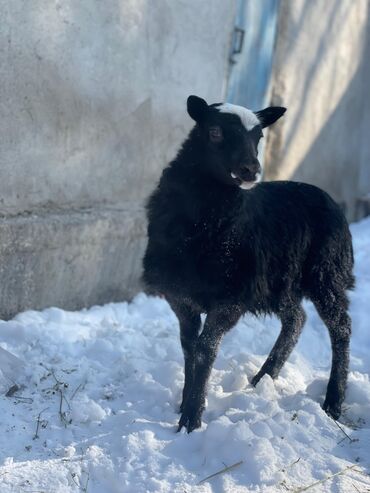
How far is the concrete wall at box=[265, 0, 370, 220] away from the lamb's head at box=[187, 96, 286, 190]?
3896 millimetres

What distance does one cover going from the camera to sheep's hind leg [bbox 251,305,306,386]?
4.59 m

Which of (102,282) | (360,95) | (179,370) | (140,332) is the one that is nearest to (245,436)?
(179,370)

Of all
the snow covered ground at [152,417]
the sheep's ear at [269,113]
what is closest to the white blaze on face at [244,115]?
the sheep's ear at [269,113]

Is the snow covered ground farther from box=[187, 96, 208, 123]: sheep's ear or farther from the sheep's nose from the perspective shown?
box=[187, 96, 208, 123]: sheep's ear

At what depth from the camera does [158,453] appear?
355 centimetres

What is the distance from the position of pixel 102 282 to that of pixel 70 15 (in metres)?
2.02

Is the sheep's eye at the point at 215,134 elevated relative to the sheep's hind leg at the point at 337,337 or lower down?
elevated

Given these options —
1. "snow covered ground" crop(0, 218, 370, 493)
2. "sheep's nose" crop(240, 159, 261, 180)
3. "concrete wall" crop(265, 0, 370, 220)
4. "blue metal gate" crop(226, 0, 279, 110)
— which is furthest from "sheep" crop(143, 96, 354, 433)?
"concrete wall" crop(265, 0, 370, 220)

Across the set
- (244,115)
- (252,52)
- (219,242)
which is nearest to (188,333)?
(219,242)

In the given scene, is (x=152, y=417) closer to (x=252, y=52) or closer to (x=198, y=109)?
(x=198, y=109)

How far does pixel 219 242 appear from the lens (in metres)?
3.90

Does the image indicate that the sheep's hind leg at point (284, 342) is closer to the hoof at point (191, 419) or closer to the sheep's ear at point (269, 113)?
the hoof at point (191, 419)

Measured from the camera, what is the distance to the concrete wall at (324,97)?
25.9 feet

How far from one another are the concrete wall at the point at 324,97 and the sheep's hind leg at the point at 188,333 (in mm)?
4006
